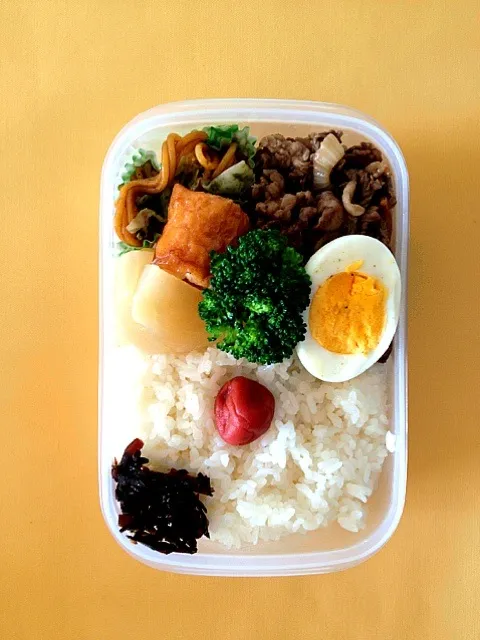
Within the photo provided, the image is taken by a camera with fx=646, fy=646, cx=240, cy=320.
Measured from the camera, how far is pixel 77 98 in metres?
2.01

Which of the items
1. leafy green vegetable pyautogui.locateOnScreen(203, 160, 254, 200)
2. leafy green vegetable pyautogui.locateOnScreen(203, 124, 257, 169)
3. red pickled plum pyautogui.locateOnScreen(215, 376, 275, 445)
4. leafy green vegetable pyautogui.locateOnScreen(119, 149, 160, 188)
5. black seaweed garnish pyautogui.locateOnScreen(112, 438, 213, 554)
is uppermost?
leafy green vegetable pyautogui.locateOnScreen(203, 124, 257, 169)

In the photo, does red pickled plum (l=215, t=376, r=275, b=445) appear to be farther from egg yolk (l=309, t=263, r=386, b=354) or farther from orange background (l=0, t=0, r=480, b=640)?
orange background (l=0, t=0, r=480, b=640)

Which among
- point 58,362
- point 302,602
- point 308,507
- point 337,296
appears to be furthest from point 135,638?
point 337,296

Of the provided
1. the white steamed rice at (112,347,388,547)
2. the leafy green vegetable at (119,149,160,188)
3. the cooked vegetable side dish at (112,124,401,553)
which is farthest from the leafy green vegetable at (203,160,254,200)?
the white steamed rice at (112,347,388,547)

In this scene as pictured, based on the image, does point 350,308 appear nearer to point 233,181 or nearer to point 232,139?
point 233,181

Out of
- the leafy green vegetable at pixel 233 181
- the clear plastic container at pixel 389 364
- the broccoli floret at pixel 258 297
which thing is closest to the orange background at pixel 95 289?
the clear plastic container at pixel 389 364

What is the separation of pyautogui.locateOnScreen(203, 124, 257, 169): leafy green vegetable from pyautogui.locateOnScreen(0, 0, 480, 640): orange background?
0.27 metres

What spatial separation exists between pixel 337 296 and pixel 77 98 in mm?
1044

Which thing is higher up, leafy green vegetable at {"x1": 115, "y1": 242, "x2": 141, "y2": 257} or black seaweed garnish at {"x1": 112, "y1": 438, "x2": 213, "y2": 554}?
leafy green vegetable at {"x1": 115, "y1": 242, "x2": 141, "y2": 257}

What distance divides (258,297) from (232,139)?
0.50 m

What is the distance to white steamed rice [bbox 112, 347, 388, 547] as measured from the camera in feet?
5.70

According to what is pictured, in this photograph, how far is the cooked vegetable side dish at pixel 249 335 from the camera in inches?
64.8

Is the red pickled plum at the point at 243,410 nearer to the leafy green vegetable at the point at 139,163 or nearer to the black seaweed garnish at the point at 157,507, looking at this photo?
the black seaweed garnish at the point at 157,507

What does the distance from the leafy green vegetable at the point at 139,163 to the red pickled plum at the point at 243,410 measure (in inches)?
25.2
